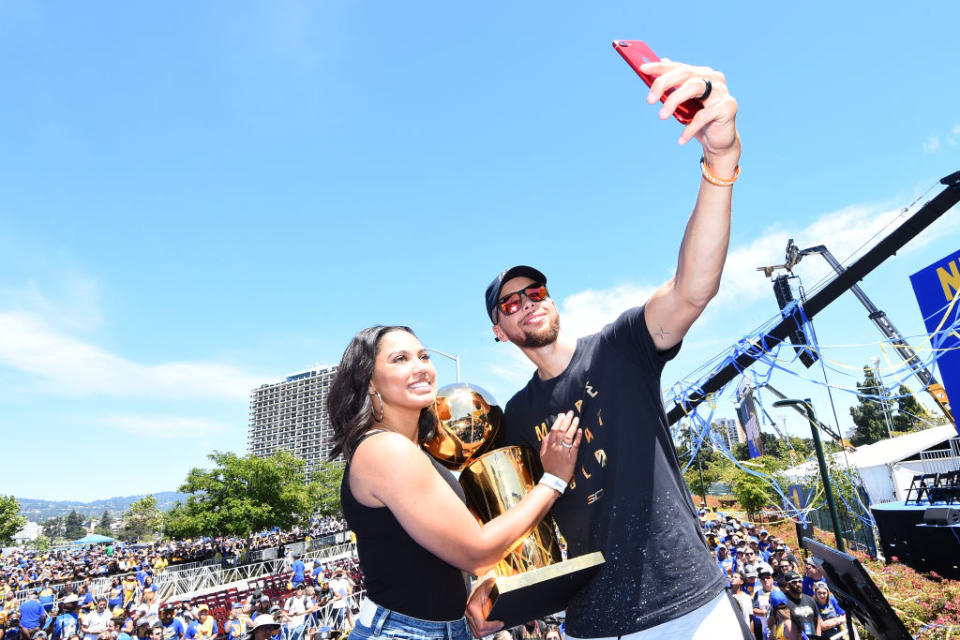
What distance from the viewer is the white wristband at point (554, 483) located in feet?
6.96

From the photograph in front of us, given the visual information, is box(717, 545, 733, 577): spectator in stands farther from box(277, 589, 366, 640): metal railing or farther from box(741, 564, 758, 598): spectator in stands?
box(277, 589, 366, 640): metal railing

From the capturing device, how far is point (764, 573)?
8.46 meters

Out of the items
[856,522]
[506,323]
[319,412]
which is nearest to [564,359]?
[506,323]

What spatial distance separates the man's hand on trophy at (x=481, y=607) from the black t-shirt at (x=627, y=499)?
0.35 metres

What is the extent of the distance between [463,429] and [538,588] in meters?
0.89

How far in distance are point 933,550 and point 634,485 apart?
51.9 ft

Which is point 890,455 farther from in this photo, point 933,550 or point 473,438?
point 473,438

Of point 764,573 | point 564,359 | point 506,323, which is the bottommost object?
point 764,573

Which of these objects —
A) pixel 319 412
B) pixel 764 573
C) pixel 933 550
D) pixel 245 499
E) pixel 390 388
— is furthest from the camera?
pixel 319 412

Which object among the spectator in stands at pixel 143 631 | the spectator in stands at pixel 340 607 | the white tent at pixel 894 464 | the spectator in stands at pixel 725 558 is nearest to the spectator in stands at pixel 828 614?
the spectator in stands at pixel 725 558

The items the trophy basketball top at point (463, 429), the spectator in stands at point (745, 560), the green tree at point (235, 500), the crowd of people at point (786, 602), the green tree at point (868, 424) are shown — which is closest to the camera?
the trophy basketball top at point (463, 429)

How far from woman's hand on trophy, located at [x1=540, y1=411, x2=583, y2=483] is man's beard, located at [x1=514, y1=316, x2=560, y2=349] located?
1.23ft

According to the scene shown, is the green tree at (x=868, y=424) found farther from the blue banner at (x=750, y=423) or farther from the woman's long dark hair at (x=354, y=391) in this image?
the woman's long dark hair at (x=354, y=391)

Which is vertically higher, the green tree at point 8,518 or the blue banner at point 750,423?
the green tree at point 8,518
